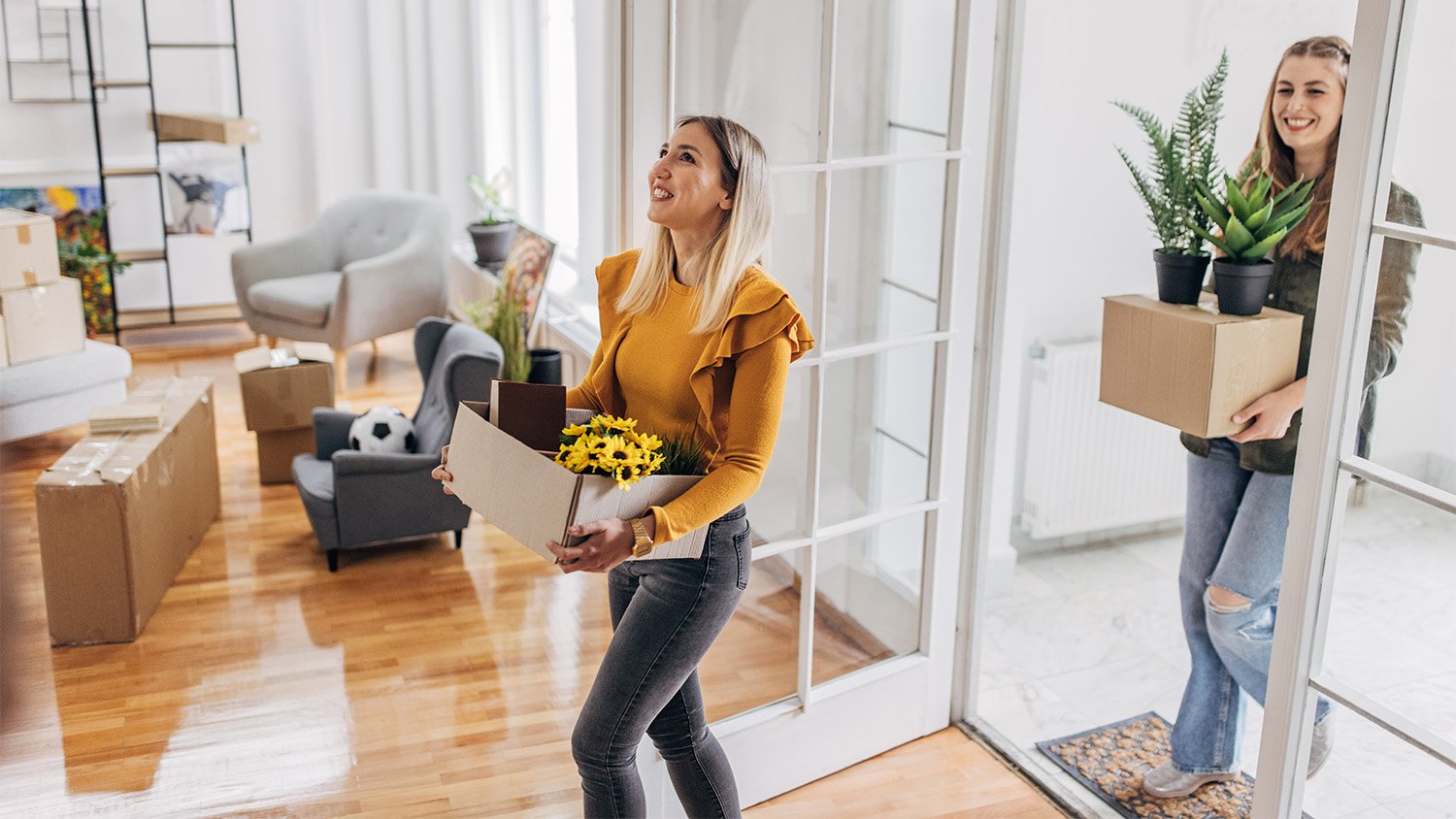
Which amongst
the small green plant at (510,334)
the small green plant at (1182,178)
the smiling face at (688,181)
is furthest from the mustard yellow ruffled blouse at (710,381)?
the small green plant at (510,334)

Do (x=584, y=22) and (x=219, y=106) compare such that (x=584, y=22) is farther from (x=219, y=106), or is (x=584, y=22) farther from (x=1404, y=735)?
(x=1404, y=735)

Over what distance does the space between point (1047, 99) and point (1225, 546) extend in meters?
1.74

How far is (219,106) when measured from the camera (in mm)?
7477

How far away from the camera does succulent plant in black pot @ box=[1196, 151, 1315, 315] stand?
102 inches

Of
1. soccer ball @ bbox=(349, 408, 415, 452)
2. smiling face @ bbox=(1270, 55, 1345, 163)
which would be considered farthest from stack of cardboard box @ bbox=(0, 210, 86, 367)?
smiling face @ bbox=(1270, 55, 1345, 163)

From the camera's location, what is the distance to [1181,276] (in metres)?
2.73

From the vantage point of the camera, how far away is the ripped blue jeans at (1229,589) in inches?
113

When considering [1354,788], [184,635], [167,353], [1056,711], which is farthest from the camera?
[167,353]

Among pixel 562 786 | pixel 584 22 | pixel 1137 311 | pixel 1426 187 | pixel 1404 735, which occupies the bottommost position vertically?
pixel 562 786

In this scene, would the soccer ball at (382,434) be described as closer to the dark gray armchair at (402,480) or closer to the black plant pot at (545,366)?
the dark gray armchair at (402,480)

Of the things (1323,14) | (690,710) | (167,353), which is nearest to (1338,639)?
(690,710)

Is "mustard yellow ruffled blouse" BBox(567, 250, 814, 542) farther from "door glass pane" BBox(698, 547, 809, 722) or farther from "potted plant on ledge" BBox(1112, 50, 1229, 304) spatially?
"potted plant on ledge" BBox(1112, 50, 1229, 304)

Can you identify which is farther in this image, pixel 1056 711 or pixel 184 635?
pixel 184 635

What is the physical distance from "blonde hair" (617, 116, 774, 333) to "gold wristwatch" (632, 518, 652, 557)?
36 centimetres
